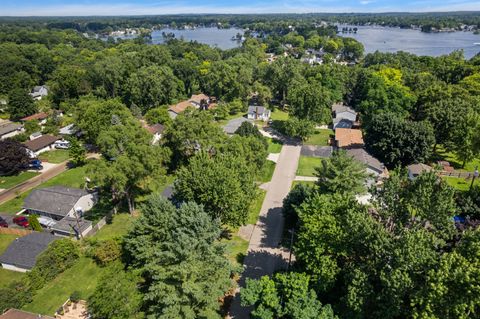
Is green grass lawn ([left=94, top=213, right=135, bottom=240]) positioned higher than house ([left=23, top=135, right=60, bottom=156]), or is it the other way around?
house ([left=23, top=135, right=60, bottom=156])

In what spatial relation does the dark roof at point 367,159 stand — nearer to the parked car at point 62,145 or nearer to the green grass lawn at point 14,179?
the green grass lawn at point 14,179

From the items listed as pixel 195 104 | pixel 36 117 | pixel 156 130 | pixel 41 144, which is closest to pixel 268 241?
pixel 156 130

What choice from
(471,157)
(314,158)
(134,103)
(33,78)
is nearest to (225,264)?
(314,158)

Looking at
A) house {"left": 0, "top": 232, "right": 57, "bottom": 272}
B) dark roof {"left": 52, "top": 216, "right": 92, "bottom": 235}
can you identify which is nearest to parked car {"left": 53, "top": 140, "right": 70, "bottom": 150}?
dark roof {"left": 52, "top": 216, "right": 92, "bottom": 235}

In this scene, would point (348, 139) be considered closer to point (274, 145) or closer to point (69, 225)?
point (274, 145)

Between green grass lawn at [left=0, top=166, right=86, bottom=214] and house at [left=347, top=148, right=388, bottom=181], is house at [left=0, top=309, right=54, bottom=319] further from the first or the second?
house at [left=347, top=148, right=388, bottom=181]

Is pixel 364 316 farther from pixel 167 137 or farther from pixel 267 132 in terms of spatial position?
pixel 267 132
